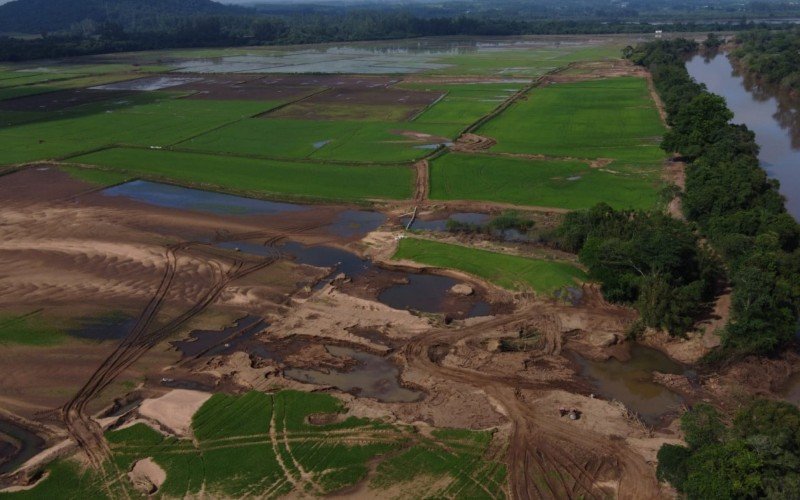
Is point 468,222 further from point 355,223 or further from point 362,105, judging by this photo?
point 362,105

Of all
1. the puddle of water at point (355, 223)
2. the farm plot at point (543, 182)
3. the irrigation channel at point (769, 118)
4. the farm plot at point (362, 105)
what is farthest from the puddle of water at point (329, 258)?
the farm plot at point (362, 105)

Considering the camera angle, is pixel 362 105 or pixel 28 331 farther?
pixel 362 105

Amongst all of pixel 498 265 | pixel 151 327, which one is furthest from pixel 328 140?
pixel 151 327

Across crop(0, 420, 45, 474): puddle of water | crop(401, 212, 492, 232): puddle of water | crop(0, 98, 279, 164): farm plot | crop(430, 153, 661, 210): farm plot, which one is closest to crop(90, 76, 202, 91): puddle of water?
crop(0, 98, 279, 164): farm plot

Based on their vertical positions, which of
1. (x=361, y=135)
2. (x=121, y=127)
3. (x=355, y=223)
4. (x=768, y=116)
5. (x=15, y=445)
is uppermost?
(x=121, y=127)

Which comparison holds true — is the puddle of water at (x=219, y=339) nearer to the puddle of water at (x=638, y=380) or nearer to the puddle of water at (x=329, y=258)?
the puddle of water at (x=329, y=258)

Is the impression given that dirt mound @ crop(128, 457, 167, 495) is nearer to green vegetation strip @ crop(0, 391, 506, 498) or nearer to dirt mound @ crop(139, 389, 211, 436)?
green vegetation strip @ crop(0, 391, 506, 498)

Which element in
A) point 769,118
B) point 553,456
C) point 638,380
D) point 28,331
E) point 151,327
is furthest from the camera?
point 769,118
